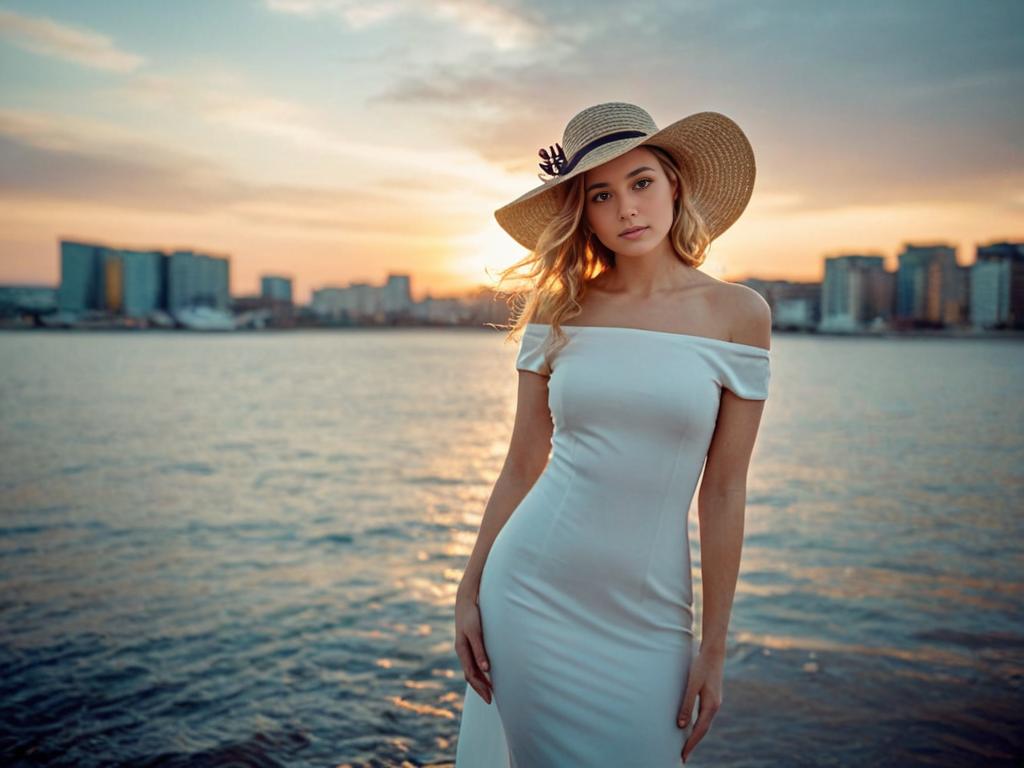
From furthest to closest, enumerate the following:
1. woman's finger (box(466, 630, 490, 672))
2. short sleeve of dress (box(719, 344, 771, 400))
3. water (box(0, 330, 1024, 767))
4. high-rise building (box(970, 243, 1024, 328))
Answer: high-rise building (box(970, 243, 1024, 328)), water (box(0, 330, 1024, 767)), woman's finger (box(466, 630, 490, 672)), short sleeve of dress (box(719, 344, 771, 400))

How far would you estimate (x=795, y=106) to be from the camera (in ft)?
70.7

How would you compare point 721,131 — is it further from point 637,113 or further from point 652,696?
point 652,696

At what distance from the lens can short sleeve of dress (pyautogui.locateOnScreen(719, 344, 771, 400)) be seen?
1.84 m

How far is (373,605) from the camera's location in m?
6.91

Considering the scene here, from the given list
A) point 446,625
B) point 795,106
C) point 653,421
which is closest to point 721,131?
point 653,421

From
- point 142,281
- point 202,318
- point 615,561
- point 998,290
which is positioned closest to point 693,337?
point 615,561

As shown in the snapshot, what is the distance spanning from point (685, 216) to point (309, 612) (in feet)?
18.1

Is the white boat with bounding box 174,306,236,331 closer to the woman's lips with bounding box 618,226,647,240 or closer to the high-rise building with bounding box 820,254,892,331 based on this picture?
the high-rise building with bounding box 820,254,892,331

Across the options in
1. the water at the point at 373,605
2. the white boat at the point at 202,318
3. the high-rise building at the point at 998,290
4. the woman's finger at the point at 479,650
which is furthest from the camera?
the white boat at the point at 202,318

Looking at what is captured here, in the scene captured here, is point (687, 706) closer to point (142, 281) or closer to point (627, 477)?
point (627, 477)

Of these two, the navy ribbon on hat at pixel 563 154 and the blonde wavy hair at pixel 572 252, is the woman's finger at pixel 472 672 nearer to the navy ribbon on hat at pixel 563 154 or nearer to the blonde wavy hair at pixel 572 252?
the blonde wavy hair at pixel 572 252

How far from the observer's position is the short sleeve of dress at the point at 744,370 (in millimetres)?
1837

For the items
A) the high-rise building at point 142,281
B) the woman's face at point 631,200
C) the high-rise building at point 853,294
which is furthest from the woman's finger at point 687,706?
the high-rise building at point 142,281

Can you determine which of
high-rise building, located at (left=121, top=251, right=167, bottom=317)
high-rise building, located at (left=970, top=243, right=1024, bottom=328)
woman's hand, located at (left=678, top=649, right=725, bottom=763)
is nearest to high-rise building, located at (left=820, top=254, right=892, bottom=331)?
high-rise building, located at (left=970, top=243, right=1024, bottom=328)
